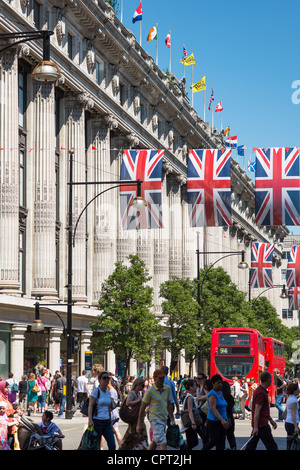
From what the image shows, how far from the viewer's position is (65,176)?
4978 centimetres

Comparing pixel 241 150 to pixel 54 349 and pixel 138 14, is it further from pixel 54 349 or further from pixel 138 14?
pixel 54 349

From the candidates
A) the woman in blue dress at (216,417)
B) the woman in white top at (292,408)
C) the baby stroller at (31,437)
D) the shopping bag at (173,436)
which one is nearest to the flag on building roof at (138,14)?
the woman in blue dress at (216,417)

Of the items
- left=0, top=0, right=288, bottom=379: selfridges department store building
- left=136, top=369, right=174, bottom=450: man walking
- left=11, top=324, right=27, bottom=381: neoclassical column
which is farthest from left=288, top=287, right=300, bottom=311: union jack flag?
left=136, top=369, right=174, bottom=450: man walking

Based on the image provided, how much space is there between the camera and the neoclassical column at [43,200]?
43969 mm

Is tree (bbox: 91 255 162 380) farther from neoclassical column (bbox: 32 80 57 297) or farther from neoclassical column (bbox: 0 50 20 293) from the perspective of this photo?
neoclassical column (bbox: 0 50 20 293)

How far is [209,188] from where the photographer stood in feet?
112

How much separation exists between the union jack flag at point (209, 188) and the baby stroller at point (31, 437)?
17.3 metres

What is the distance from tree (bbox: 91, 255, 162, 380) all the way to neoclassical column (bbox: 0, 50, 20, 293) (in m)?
7.41

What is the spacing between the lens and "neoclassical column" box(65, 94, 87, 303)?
49.8 metres

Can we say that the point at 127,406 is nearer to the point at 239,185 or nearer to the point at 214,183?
the point at 214,183

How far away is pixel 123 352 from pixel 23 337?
22.1 feet

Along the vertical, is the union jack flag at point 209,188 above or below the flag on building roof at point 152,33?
below

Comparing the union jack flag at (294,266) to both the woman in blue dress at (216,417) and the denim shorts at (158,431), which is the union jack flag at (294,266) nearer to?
the woman in blue dress at (216,417)

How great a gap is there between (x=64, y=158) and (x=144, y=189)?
13907 mm
